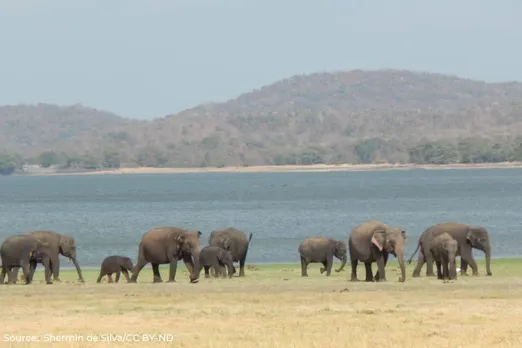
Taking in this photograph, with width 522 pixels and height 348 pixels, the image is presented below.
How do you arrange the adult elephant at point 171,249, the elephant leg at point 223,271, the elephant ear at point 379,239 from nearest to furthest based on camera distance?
1. the elephant ear at point 379,239
2. the adult elephant at point 171,249
3. the elephant leg at point 223,271

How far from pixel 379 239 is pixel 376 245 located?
17cm

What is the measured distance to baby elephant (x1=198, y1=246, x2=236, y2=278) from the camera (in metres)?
35.8

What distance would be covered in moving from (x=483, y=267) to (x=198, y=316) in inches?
738

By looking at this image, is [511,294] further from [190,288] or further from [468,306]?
[190,288]

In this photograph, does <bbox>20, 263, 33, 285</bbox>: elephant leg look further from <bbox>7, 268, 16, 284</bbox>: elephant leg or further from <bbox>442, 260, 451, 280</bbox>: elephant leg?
<bbox>442, 260, 451, 280</bbox>: elephant leg

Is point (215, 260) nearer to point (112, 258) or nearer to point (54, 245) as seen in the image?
point (112, 258)

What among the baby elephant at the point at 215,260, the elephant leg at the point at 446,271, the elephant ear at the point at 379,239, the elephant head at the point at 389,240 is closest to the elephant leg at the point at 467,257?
the elephant leg at the point at 446,271

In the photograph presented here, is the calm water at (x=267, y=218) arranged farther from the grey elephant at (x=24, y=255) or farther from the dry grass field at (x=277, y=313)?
the dry grass field at (x=277, y=313)

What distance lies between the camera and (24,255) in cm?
3269

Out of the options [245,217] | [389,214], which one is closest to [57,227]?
[245,217]

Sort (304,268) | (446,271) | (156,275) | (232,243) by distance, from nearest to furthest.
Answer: (446,271) → (156,275) → (304,268) → (232,243)

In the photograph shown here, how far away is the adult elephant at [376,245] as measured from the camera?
31141mm

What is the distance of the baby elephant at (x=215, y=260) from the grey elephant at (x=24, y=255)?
4.66 meters

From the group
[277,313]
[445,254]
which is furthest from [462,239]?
[277,313]
